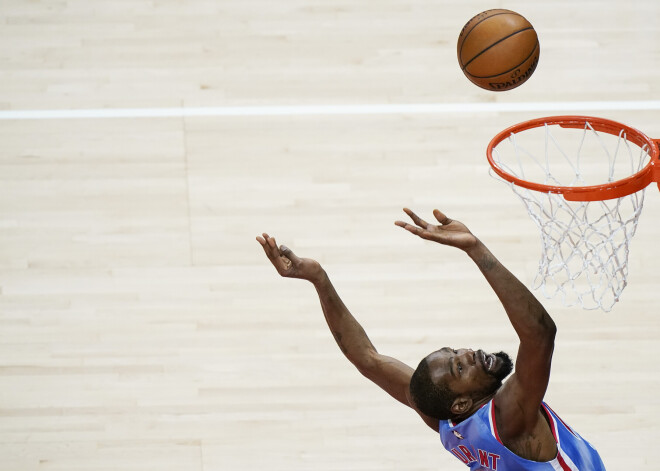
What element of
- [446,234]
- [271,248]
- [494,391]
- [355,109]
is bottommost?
[355,109]

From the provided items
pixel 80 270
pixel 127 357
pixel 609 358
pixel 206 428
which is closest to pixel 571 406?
pixel 609 358

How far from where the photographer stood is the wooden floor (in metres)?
4.78

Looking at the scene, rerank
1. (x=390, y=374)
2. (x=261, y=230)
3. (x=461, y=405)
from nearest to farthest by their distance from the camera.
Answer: (x=461, y=405)
(x=390, y=374)
(x=261, y=230)

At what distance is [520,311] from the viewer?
2.52 m

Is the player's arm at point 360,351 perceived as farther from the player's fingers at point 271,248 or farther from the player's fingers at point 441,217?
the player's fingers at point 441,217

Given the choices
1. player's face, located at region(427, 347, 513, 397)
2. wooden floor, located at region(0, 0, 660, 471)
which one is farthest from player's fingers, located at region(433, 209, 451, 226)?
wooden floor, located at region(0, 0, 660, 471)

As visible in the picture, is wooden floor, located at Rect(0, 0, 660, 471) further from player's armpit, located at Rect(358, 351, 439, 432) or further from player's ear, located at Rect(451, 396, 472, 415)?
player's ear, located at Rect(451, 396, 472, 415)

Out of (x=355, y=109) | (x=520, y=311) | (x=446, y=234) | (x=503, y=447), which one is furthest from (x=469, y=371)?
(x=355, y=109)

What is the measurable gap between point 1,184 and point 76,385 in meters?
1.26

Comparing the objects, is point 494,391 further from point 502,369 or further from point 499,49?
point 499,49

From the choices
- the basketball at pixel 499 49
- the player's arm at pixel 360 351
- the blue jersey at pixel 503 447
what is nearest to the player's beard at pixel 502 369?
the blue jersey at pixel 503 447

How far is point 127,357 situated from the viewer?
488 centimetres

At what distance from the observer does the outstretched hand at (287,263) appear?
2.90 meters

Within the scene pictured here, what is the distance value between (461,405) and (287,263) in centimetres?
76
